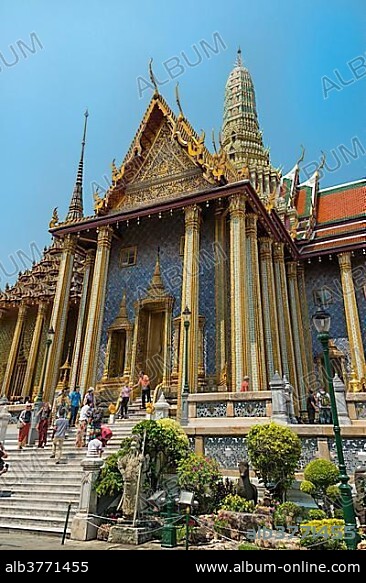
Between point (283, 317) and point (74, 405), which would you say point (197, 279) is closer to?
point (283, 317)

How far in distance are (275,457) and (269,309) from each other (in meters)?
7.94

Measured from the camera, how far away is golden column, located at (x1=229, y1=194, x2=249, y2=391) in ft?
34.8

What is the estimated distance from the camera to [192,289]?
1202cm

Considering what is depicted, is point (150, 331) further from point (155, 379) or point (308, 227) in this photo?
point (308, 227)

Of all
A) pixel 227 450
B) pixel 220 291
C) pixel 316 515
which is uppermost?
pixel 220 291

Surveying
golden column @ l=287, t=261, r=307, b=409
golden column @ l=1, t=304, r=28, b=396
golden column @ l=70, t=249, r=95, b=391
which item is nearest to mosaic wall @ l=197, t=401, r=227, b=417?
golden column @ l=70, t=249, r=95, b=391

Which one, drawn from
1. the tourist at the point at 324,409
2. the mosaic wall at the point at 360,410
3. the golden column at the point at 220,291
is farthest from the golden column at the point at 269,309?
the mosaic wall at the point at 360,410

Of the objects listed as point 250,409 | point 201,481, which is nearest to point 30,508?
point 201,481

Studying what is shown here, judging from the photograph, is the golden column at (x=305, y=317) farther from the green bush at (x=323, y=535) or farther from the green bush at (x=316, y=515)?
the green bush at (x=323, y=535)

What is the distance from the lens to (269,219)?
14141 millimetres

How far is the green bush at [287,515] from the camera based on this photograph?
571cm

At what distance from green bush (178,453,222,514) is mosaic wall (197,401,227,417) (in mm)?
2042

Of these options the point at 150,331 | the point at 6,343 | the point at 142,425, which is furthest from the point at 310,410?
the point at 6,343
